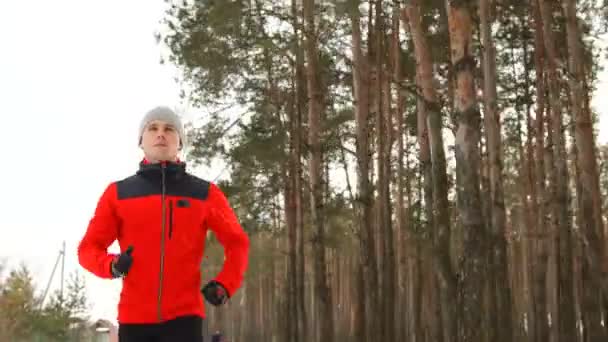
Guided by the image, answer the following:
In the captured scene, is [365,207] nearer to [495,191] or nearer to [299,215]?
[495,191]

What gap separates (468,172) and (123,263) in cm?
733

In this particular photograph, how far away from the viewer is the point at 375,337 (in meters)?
18.5

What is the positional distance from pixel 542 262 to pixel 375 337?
3.95 meters

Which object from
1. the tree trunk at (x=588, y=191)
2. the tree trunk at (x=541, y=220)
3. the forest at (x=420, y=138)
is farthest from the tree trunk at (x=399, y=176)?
the tree trunk at (x=588, y=191)

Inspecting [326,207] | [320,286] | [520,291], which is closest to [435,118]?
[320,286]

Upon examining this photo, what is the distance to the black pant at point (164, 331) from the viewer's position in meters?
2.93

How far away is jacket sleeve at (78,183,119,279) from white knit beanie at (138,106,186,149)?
26 cm

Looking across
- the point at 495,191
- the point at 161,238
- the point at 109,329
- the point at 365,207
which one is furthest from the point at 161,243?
the point at 365,207

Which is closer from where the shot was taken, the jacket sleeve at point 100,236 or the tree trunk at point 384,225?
the jacket sleeve at point 100,236

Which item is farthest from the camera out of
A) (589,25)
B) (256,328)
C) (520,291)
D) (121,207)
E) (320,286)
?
(256,328)

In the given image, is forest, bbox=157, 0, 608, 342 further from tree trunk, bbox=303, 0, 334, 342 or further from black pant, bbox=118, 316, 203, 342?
black pant, bbox=118, 316, 203, 342

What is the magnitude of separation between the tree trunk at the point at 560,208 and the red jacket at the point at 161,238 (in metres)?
14.2

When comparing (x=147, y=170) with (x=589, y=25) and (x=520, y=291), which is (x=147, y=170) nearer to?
(x=589, y=25)

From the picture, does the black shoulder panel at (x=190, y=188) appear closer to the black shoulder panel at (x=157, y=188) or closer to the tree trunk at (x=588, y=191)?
the black shoulder panel at (x=157, y=188)
